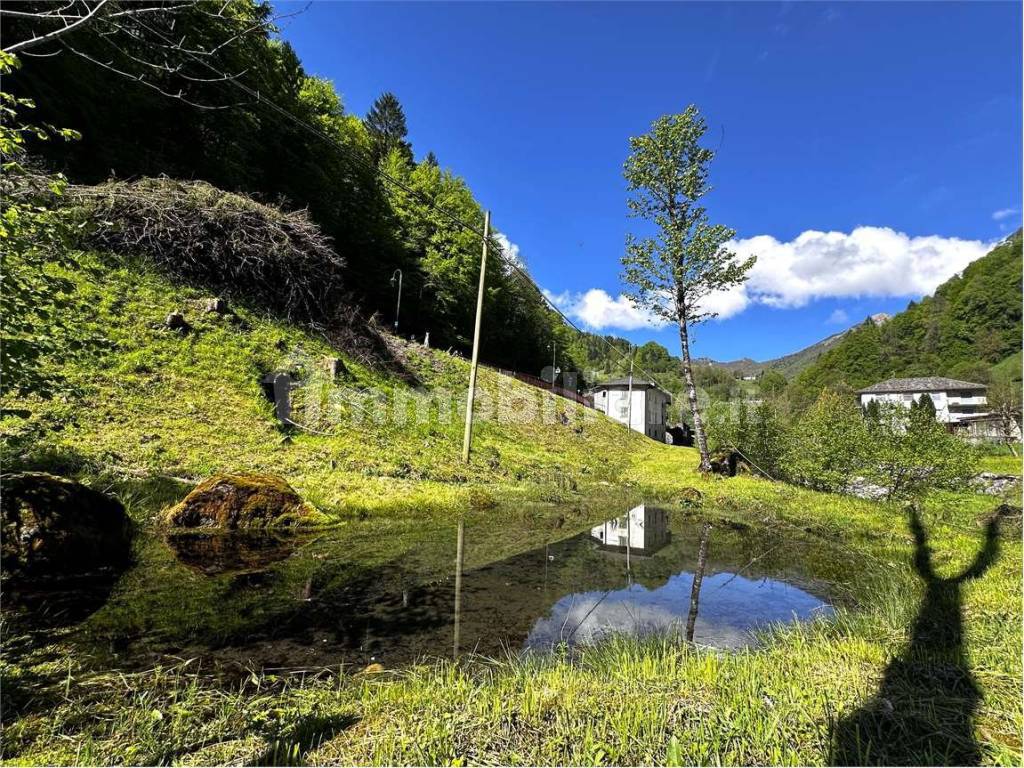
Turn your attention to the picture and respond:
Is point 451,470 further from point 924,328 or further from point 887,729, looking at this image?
point 924,328

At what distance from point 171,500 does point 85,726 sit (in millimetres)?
6254

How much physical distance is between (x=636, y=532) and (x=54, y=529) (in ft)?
34.0

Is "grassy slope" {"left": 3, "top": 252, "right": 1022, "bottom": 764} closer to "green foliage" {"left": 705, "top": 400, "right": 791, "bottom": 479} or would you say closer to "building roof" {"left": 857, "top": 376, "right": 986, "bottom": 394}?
"green foliage" {"left": 705, "top": 400, "right": 791, "bottom": 479}

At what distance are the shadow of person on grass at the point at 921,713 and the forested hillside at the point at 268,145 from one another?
6.67 m

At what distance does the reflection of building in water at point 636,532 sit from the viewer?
9508 millimetres

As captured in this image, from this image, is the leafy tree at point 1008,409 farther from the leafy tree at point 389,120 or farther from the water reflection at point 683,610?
the leafy tree at point 389,120

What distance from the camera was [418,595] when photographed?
600cm

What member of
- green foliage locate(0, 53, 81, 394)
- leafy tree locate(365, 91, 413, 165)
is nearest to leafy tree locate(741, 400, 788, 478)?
green foliage locate(0, 53, 81, 394)

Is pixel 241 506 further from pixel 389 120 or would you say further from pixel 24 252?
pixel 389 120

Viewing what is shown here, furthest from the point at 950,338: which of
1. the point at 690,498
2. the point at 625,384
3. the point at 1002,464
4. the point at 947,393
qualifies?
the point at 690,498

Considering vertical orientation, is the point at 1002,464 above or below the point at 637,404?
below

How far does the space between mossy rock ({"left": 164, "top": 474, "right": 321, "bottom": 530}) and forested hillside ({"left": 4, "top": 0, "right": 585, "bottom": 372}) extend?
611 cm

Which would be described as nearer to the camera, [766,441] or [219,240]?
[219,240]

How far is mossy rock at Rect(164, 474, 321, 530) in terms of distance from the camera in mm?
7703
